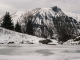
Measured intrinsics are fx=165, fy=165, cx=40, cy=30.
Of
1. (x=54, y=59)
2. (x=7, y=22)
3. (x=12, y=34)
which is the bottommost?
(x=54, y=59)

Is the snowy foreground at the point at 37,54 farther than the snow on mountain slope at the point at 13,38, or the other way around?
the snow on mountain slope at the point at 13,38

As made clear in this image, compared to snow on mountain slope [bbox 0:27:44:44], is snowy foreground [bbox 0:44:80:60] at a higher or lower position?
lower

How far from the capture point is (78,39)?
32.7 metres

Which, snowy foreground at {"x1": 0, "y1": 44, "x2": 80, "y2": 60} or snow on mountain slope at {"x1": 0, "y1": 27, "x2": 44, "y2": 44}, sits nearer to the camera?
snowy foreground at {"x1": 0, "y1": 44, "x2": 80, "y2": 60}

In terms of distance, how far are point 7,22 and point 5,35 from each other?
10.9 m

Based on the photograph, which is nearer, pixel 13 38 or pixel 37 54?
pixel 37 54

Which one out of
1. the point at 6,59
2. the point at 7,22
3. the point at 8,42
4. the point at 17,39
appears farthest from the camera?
the point at 7,22

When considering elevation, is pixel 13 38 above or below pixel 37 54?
above

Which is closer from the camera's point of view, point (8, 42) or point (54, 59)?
point (54, 59)

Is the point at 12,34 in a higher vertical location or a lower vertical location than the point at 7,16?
lower

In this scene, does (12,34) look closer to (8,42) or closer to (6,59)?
(8,42)

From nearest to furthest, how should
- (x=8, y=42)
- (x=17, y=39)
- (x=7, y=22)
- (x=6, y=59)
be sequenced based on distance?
(x=6, y=59)
(x=8, y=42)
(x=17, y=39)
(x=7, y=22)

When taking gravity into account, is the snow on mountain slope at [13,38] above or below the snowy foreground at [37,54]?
above

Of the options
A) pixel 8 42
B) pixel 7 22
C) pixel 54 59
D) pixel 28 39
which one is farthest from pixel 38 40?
pixel 54 59
